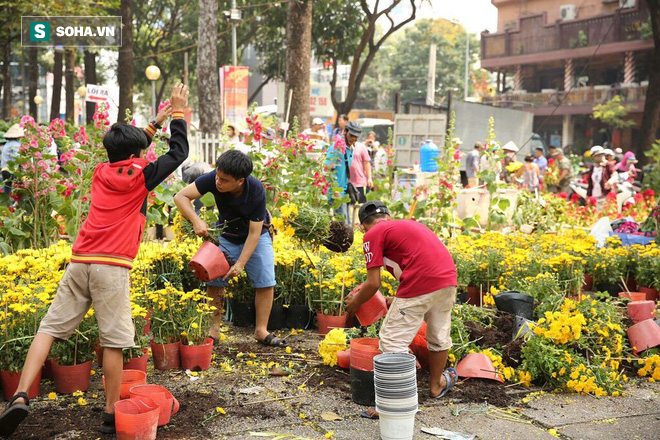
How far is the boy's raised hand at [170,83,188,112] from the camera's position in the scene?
450 cm

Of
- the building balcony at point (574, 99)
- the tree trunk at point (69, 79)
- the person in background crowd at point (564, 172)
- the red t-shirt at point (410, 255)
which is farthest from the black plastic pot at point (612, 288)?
the building balcony at point (574, 99)

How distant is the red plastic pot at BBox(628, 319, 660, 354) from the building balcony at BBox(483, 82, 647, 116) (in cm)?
3438

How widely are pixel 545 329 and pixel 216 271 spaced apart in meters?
2.34

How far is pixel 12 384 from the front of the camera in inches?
178

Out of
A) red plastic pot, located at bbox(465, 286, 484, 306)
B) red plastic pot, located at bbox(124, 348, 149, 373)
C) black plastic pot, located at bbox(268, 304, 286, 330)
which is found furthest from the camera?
red plastic pot, located at bbox(465, 286, 484, 306)

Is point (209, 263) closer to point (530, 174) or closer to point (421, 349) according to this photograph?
point (421, 349)

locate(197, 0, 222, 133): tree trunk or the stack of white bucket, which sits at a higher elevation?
locate(197, 0, 222, 133): tree trunk

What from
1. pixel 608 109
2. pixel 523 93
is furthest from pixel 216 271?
pixel 523 93

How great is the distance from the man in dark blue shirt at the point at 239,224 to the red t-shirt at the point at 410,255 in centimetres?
123

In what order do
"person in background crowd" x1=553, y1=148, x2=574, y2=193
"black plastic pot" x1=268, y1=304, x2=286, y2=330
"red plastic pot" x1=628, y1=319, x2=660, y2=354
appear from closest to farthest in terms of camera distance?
1. "red plastic pot" x1=628, y1=319, x2=660, y2=354
2. "black plastic pot" x1=268, y1=304, x2=286, y2=330
3. "person in background crowd" x1=553, y1=148, x2=574, y2=193

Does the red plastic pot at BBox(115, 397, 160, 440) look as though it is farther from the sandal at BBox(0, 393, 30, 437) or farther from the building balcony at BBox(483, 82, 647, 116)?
the building balcony at BBox(483, 82, 647, 116)

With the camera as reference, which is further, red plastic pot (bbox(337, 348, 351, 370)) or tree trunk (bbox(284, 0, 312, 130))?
tree trunk (bbox(284, 0, 312, 130))

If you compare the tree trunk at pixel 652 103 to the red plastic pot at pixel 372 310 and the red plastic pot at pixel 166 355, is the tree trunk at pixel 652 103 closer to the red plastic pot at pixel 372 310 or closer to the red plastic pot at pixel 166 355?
the red plastic pot at pixel 372 310

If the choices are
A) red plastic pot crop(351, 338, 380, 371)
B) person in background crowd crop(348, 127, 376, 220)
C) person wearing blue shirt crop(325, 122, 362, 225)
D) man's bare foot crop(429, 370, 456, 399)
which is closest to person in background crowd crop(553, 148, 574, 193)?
person in background crowd crop(348, 127, 376, 220)
